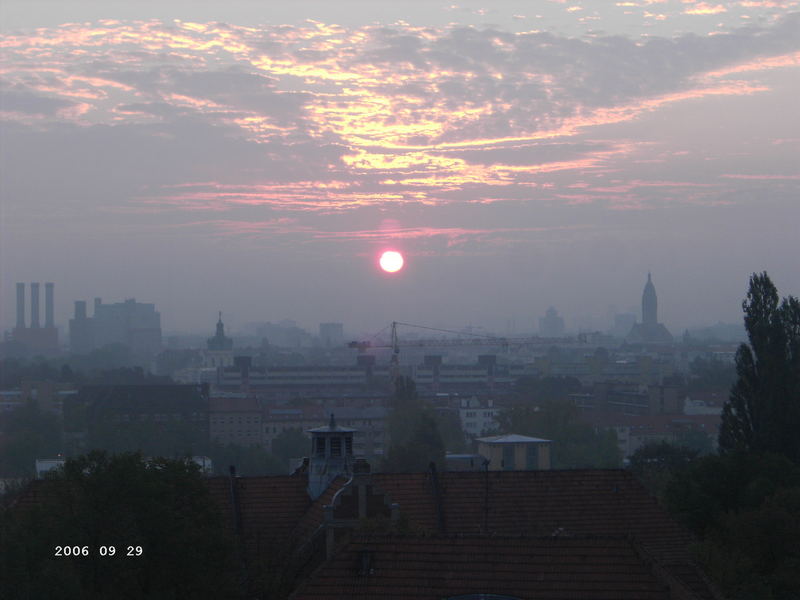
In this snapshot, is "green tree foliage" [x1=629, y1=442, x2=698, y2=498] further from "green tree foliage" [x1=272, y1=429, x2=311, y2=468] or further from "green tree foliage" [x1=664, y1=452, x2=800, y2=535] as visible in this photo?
"green tree foliage" [x1=272, y1=429, x2=311, y2=468]

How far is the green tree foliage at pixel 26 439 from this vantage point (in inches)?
2281

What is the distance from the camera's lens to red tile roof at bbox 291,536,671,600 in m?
12.5

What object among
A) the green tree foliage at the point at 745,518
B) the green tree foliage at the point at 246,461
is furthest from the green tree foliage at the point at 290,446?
the green tree foliage at the point at 745,518

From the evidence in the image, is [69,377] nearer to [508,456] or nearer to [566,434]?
[566,434]

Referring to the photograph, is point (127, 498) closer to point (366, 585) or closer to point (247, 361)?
point (366, 585)

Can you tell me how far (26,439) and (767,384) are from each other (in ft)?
141

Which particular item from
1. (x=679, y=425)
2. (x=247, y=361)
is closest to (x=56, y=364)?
(x=247, y=361)

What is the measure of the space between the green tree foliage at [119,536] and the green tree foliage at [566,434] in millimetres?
39979

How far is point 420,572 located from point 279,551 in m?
6.24

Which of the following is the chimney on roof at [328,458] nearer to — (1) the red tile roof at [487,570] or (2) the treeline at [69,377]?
(1) the red tile roof at [487,570]

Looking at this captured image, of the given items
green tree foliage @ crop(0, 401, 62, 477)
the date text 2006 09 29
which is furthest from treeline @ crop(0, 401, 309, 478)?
the date text 2006 09 29

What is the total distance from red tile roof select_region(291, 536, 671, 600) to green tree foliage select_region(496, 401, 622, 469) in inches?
1635

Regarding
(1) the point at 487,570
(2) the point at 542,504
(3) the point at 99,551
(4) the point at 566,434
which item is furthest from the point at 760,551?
(4) the point at 566,434

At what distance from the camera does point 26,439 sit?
62.4m
